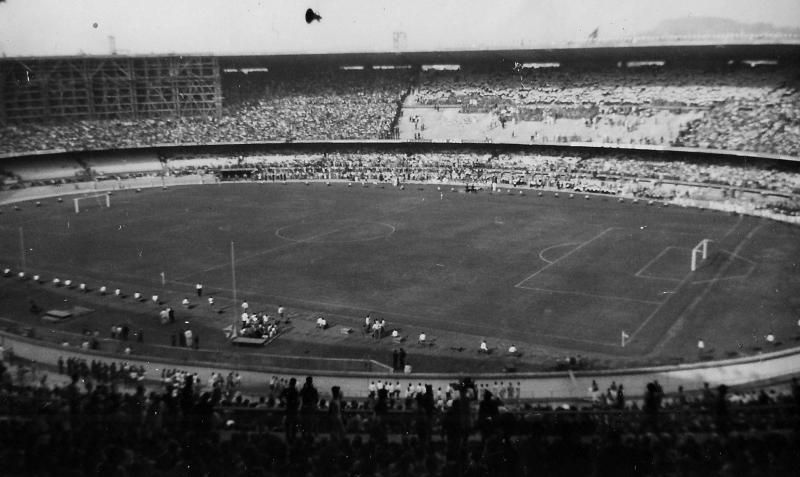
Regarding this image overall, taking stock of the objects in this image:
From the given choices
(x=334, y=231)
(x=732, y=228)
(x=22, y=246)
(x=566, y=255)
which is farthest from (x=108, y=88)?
(x=732, y=228)

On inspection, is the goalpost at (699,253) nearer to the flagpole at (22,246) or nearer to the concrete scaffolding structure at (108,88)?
the flagpole at (22,246)

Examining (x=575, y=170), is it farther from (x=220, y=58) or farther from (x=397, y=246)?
(x=220, y=58)

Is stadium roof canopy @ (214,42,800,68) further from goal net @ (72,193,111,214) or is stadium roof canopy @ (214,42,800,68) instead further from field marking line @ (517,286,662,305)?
field marking line @ (517,286,662,305)

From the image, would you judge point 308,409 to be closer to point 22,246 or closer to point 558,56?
point 22,246

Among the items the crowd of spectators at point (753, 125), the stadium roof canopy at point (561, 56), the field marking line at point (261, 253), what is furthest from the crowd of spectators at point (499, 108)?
the field marking line at point (261, 253)

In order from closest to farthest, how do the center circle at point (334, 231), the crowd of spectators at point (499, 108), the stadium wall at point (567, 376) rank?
the stadium wall at point (567, 376) < the center circle at point (334, 231) < the crowd of spectators at point (499, 108)

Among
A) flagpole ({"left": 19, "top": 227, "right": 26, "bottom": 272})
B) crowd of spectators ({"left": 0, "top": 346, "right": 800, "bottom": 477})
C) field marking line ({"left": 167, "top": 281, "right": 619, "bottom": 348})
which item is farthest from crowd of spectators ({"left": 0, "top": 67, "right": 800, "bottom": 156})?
crowd of spectators ({"left": 0, "top": 346, "right": 800, "bottom": 477})
